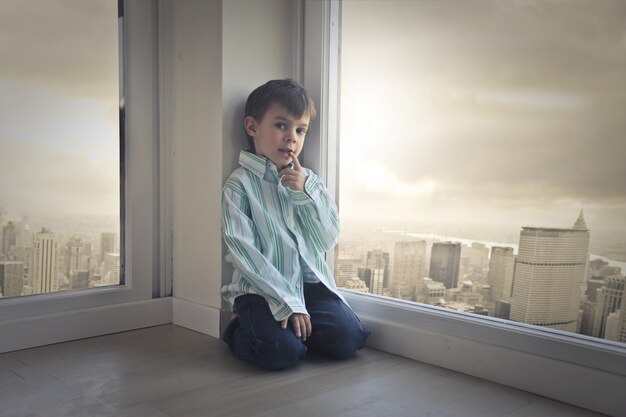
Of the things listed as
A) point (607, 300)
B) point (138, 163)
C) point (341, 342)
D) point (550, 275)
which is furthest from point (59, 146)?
point (607, 300)

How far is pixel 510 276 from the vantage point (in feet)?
4.58

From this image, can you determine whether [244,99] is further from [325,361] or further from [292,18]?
[325,361]

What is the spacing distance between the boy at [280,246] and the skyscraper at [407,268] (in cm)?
16

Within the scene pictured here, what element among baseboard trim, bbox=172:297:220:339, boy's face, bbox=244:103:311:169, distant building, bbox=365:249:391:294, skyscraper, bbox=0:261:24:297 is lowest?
baseboard trim, bbox=172:297:220:339

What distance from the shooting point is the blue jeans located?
1430 millimetres

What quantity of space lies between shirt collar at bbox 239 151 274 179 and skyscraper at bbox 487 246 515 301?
2.20 ft

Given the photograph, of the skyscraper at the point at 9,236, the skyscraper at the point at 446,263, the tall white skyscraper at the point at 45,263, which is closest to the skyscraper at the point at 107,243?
the tall white skyscraper at the point at 45,263

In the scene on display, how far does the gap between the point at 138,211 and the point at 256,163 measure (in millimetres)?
479

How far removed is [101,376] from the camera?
137cm

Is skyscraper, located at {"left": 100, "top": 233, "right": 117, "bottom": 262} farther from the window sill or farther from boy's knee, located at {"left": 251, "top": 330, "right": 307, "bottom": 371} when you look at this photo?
the window sill

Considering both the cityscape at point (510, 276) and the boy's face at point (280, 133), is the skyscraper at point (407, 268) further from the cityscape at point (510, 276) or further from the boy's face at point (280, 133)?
the boy's face at point (280, 133)

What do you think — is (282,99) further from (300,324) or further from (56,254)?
(56,254)

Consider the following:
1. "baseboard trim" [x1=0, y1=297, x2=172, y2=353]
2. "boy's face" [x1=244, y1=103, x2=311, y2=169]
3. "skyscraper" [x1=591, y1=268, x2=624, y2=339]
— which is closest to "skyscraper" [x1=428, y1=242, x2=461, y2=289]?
"skyscraper" [x1=591, y1=268, x2=624, y2=339]

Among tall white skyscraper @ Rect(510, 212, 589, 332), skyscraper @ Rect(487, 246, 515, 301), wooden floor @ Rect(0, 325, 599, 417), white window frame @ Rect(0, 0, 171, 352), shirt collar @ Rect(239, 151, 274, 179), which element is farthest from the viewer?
white window frame @ Rect(0, 0, 171, 352)
